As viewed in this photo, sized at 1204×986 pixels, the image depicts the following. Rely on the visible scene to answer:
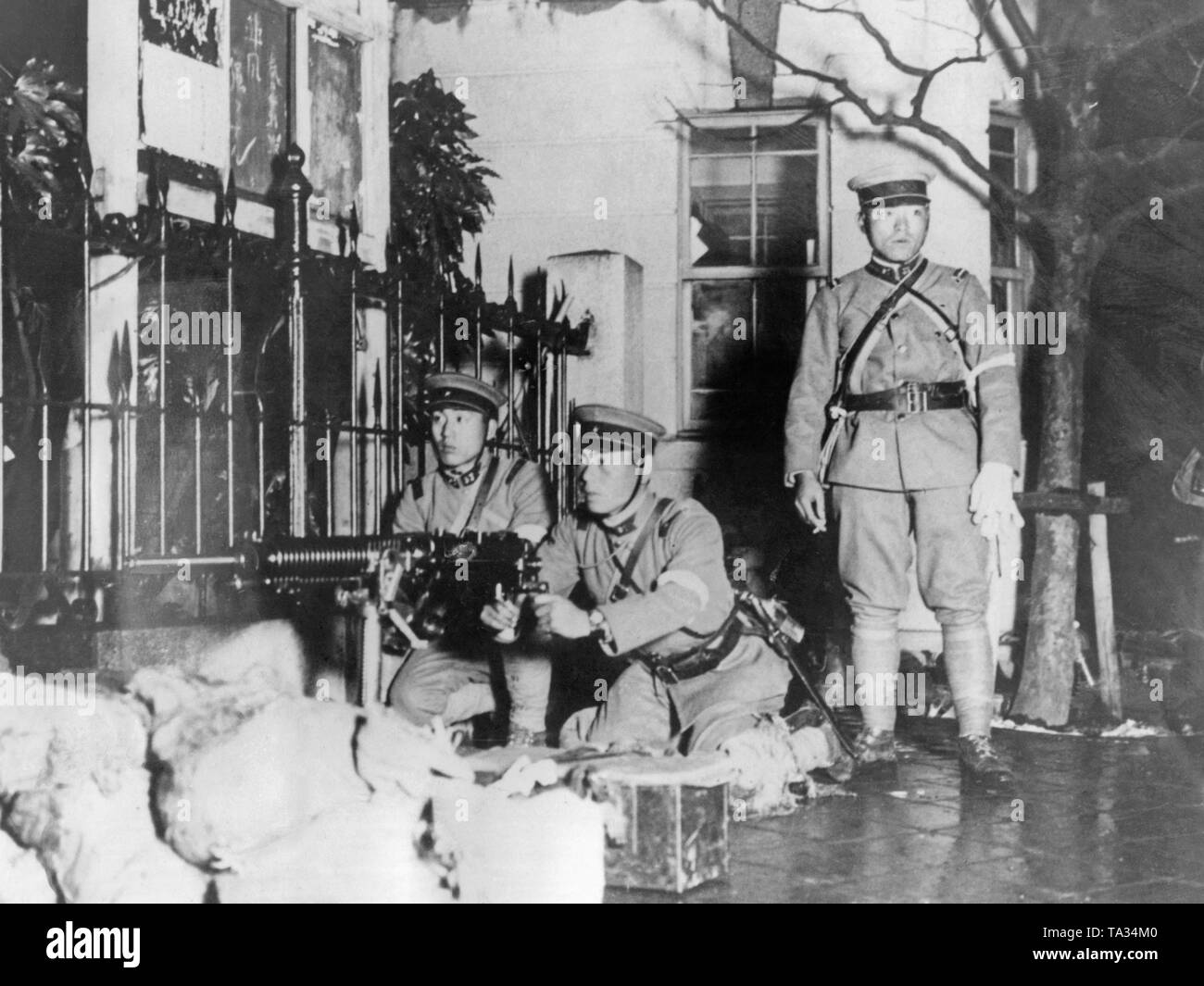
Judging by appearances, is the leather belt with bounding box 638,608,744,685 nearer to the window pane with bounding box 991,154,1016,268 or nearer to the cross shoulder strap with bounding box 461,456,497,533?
the cross shoulder strap with bounding box 461,456,497,533

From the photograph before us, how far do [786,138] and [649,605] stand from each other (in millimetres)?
4038

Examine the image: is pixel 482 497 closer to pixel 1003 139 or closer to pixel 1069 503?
pixel 1069 503

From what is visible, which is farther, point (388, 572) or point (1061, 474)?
point (1061, 474)

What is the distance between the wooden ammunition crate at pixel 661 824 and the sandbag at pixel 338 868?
1.61 feet

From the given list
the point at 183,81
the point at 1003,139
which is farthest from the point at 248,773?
the point at 1003,139

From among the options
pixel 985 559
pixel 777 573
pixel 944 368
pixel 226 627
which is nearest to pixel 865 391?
pixel 944 368

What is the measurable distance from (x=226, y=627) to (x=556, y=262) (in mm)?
2941

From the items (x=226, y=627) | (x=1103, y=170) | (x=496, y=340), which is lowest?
(x=226, y=627)

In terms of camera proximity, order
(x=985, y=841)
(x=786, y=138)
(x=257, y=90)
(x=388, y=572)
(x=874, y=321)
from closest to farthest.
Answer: (x=985, y=841) → (x=388, y=572) → (x=874, y=321) → (x=257, y=90) → (x=786, y=138)

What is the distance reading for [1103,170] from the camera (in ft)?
22.0

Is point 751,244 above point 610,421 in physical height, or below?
above

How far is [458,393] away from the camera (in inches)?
208

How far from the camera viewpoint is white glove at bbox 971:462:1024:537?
15.9 feet

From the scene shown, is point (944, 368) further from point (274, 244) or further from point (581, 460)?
point (274, 244)
